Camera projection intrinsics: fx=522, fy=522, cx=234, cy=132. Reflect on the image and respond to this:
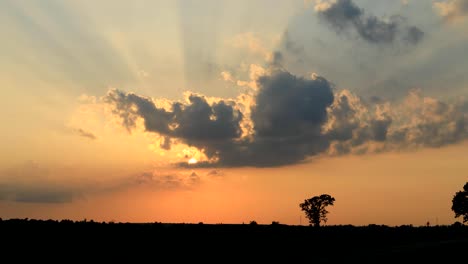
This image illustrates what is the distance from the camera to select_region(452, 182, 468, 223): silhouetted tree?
148 meters

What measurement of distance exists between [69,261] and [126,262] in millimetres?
3848

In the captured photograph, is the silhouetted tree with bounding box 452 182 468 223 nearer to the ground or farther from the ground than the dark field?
farther from the ground

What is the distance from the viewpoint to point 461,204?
486 feet

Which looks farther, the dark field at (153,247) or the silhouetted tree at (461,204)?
the silhouetted tree at (461,204)

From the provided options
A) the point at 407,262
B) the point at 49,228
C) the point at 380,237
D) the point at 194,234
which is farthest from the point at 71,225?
the point at 380,237

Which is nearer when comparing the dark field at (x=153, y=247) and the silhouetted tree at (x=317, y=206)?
the dark field at (x=153, y=247)

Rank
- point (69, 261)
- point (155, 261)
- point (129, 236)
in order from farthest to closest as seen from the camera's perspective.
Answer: point (129, 236) → point (155, 261) → point (69, 261)

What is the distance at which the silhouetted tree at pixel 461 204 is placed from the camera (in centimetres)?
14788

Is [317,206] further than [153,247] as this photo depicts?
Yes

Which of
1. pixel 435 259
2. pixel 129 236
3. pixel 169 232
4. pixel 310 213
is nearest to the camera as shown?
pixel 435 259

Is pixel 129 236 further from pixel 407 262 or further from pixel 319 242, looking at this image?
pixel 319 242

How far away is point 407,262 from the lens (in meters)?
39.7

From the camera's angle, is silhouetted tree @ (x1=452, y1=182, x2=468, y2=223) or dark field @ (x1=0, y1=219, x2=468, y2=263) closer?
dark field @ (x1=0, y1=219, x2=468, y2=263)

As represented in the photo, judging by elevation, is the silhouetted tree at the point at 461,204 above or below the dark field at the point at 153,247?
above
